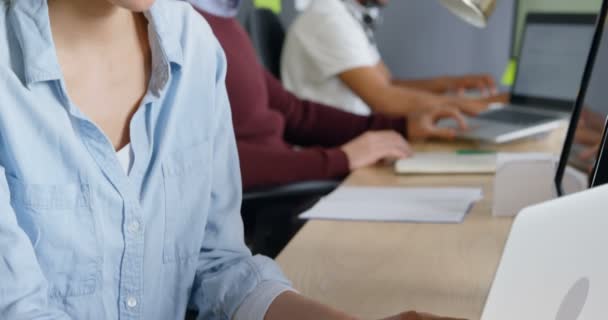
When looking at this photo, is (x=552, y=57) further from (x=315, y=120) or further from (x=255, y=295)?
(x=255, y=295)

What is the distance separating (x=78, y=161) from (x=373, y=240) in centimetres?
43

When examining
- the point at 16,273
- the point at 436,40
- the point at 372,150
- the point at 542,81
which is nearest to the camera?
the point at 16,273

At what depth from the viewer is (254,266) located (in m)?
0.92

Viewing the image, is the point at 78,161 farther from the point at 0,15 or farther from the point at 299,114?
the point at 299,114

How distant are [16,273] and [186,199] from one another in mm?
230

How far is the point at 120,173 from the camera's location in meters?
0.86

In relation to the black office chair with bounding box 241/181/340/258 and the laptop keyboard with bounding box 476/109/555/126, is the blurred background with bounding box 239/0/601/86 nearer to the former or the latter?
the laptop keyboard with bounding box 476/109/555/126

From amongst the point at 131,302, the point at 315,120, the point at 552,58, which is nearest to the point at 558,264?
the point at 131,302

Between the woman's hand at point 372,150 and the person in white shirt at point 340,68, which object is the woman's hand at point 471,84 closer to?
the person in white shirt at point 340,68

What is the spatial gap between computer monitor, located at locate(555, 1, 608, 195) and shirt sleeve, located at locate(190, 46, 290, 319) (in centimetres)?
42

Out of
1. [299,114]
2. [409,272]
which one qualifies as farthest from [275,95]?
[409,272]

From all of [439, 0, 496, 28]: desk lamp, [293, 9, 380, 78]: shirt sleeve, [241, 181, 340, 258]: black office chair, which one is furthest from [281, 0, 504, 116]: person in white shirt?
[439, 0, 496, 28]: desk lamp

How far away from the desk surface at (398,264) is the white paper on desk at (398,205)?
0.02 metres

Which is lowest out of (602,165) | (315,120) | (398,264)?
(315,120)
